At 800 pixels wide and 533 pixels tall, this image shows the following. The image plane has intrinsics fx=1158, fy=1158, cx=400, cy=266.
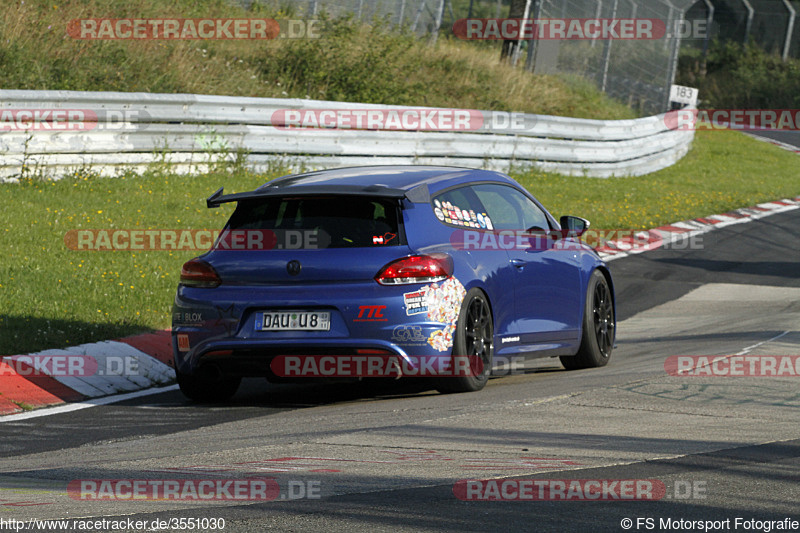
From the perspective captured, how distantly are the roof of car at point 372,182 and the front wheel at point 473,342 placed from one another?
770 mm

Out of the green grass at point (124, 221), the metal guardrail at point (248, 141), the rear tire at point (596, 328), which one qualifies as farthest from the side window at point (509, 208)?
the metal guardrail at point (248, 141)

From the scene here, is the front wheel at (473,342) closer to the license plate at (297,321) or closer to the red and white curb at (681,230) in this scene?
the license plate at (297,321)

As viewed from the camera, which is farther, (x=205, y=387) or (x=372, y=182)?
(x=205, y=387)

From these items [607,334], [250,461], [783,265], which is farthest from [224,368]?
[783,265]

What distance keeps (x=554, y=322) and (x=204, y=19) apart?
51.2 ft

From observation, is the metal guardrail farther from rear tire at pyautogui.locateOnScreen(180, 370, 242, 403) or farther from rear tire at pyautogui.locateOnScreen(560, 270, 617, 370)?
rear tire at pyautogui.locateOnScreen(560, 270, 617, 370)

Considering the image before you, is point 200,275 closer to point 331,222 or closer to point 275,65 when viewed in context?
point 331,222

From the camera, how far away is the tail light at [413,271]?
7.12m

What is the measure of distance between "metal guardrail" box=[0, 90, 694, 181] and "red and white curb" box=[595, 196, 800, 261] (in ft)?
11.1

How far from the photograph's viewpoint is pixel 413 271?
7.14m

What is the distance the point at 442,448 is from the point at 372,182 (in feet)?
8.50

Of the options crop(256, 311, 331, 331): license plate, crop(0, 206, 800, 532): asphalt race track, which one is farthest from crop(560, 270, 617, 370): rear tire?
crop(256, 311, 331, 331): license plate

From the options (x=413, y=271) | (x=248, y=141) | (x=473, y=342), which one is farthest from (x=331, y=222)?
(x=248, y=141)

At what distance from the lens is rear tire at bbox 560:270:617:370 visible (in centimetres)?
906
